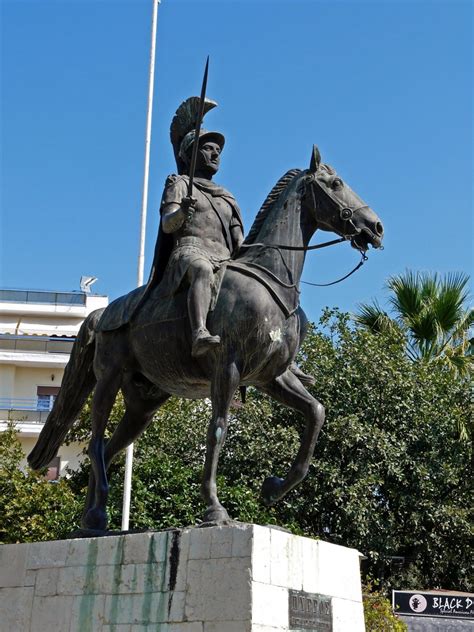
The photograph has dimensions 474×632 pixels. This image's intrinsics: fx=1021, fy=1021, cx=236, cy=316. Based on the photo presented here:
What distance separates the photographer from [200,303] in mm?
8562

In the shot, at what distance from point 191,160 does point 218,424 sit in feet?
8.41

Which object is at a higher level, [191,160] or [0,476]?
[0,476]

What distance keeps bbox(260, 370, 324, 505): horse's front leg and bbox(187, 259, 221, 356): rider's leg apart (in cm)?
95

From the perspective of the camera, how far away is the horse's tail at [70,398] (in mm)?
10156

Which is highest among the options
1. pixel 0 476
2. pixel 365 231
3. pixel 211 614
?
pixel 0 476

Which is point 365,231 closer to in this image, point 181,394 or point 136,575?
point 181,394

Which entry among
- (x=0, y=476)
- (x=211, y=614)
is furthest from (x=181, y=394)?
(x=0, y=476)

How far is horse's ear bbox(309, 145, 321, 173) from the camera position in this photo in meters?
9.21

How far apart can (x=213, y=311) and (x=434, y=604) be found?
14.1 metres

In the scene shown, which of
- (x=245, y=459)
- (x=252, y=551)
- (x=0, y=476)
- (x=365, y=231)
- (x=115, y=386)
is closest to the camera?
(x=252, y=551)

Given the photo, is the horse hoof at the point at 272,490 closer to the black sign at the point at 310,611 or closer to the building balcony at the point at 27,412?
the black sign at the point at 310,611

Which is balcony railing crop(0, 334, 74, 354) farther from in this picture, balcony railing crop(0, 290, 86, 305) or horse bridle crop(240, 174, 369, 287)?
horse bridle crop(240, 174, 369, 287)

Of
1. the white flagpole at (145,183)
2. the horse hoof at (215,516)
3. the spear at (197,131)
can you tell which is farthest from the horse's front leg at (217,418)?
the white flagpole at (145,183)

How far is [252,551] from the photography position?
753 centimetres
